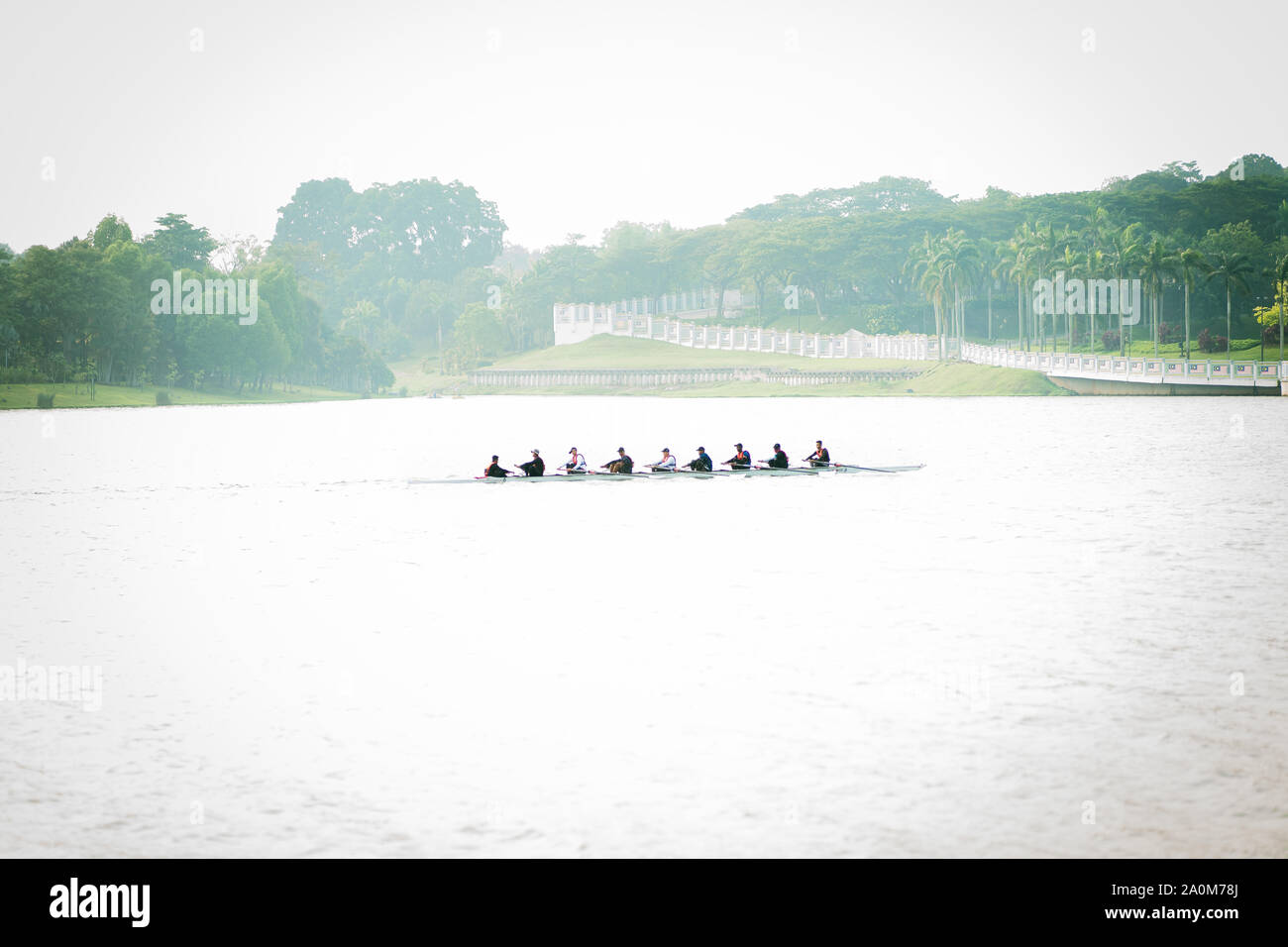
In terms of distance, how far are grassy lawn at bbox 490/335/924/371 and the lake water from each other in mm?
106558

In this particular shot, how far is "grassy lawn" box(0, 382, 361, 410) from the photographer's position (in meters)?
110

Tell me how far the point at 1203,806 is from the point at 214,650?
43.0 feet

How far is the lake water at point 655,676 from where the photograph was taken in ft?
36.9

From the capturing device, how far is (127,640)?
19.2 m

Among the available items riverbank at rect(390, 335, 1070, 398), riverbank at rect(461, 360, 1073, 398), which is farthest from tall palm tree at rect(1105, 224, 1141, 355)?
riverbank at rect(390, 335, 1070, 398)

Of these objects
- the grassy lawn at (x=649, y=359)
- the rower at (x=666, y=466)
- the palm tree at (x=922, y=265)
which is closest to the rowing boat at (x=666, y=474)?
→ the rower at (x=666, y=466)

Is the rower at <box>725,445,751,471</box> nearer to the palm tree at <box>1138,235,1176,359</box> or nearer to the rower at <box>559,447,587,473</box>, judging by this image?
the rower at <box>559,447,587,473</box>

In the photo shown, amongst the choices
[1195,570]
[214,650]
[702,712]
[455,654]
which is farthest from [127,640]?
[1195,570]

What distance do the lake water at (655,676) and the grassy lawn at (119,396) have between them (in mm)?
78703

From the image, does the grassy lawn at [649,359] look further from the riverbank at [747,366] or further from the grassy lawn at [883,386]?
the grassy lawn at [883,386]

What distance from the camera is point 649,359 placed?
577 feet

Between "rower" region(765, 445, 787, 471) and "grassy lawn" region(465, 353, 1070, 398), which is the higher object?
"grassy lawn" region(465, 353, 1070, 398)

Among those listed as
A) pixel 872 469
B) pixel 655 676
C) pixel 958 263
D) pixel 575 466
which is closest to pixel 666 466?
pixel 575 466

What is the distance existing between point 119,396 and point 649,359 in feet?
243
